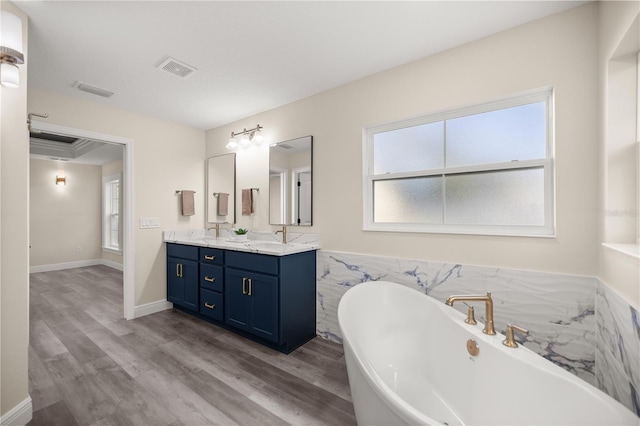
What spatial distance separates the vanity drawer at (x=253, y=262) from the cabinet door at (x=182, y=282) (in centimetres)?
70

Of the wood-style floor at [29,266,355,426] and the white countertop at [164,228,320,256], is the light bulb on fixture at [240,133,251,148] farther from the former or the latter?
the wood-style floor at [29,266,355,426]

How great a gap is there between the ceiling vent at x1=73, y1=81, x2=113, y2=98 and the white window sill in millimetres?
3994

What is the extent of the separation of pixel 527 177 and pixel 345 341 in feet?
5.46

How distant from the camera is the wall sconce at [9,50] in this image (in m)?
1.35

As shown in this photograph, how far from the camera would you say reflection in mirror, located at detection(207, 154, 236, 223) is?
145 inches

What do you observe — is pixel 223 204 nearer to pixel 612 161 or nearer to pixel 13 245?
pixel 13 245

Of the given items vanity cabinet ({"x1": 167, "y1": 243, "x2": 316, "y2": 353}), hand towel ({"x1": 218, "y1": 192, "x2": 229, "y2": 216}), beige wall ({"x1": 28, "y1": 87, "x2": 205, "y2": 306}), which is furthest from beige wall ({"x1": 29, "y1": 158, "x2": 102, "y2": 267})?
vanity cabinet ({"x1": 167, "y1": 243, "x2": 316, "y2": 353})

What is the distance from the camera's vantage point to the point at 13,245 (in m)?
1.59

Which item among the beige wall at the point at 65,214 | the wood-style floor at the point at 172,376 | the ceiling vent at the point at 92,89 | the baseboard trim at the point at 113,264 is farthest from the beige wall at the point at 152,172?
the beige wall at the point at 65,214

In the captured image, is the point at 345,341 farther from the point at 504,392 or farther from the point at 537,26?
the point at 537,26

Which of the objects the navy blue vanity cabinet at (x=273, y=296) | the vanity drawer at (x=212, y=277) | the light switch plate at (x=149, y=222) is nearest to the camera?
the navy blue vanity cabinet at (x=273, y=296)

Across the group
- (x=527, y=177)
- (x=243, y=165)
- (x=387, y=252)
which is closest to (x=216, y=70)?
(x=243, y=165)

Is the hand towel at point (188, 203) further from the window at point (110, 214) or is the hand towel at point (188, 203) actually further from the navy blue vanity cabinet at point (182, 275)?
the window at point (110, 214)

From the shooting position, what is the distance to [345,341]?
131cm
